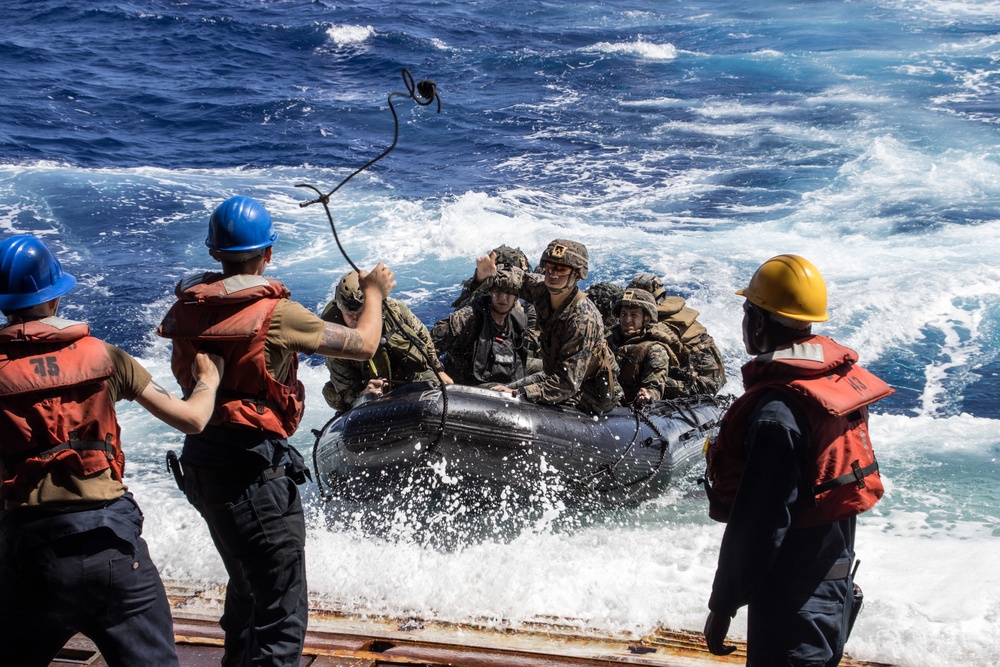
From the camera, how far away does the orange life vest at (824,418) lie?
7.98 ft

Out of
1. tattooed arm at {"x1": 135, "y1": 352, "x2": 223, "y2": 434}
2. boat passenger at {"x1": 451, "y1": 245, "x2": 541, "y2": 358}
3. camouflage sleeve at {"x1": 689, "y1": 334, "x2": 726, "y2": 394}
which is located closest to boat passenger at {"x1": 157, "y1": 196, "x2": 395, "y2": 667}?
tattooed arm at {"x1": 135, "y1": 352, "x2": 223, "y2": 434}

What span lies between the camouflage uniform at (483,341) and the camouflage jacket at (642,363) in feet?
2.84

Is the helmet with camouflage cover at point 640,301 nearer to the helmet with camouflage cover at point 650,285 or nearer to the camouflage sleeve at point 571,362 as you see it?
the helmet with camouflage cover at point 650,285

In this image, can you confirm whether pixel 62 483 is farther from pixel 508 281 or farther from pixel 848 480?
pixel 508 281

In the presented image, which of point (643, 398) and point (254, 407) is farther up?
point (254, 407)

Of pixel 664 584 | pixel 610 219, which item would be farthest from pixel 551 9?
pixel 664 584

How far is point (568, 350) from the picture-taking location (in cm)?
528

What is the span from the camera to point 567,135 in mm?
18031

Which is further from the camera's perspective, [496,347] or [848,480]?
[496,347]

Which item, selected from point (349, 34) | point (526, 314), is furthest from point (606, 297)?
point (349, 34)

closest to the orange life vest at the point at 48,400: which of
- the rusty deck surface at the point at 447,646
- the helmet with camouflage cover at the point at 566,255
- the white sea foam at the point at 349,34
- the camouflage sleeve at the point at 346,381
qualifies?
the rusty deck surface at the point at 447,646

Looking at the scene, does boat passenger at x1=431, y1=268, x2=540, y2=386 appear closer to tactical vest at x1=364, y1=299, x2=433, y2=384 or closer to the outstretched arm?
tactical vest at x1=364, y1=299, x2=433, y2=384

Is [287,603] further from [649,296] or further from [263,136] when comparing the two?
[263,136]

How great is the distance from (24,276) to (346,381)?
3.27 metres
